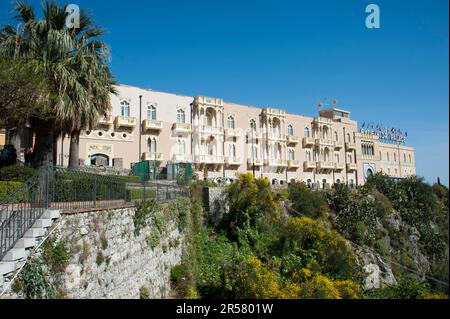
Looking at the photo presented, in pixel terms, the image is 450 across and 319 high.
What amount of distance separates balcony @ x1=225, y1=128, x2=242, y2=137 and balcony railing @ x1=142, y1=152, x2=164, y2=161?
8955 mm

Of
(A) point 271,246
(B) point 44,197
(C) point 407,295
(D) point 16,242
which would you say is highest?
(B) point 44,197

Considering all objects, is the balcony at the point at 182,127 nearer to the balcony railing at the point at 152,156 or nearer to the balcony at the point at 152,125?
the balcony at the point at 152,125

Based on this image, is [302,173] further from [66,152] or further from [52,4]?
[52,4]

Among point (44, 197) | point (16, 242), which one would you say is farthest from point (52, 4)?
point (16, 242)

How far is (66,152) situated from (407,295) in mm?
28926

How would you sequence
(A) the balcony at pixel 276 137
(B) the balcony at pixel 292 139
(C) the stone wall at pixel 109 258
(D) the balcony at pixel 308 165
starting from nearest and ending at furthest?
(C) the stone wall at pixel 109 258 → (A) the balcony at pixel 276 137 → (B) the balcony at pixel 292 139 → (D) the balcony at pixel 308 165

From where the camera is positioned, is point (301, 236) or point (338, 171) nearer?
point (301, 236)

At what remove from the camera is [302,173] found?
4647 cm

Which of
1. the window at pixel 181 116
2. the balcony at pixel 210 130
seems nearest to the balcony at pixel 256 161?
the balcony at pixel 210 130

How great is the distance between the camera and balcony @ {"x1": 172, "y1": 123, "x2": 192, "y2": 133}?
117 feet

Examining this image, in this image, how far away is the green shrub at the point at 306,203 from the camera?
24250 mm

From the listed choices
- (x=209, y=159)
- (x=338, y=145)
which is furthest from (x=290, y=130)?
(x=209, y=159)

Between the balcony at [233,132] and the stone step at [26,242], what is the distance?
33.6m

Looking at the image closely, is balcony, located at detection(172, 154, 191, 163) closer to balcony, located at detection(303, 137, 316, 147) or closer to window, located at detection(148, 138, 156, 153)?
window, located at detection(148, 138, 156, 153)
